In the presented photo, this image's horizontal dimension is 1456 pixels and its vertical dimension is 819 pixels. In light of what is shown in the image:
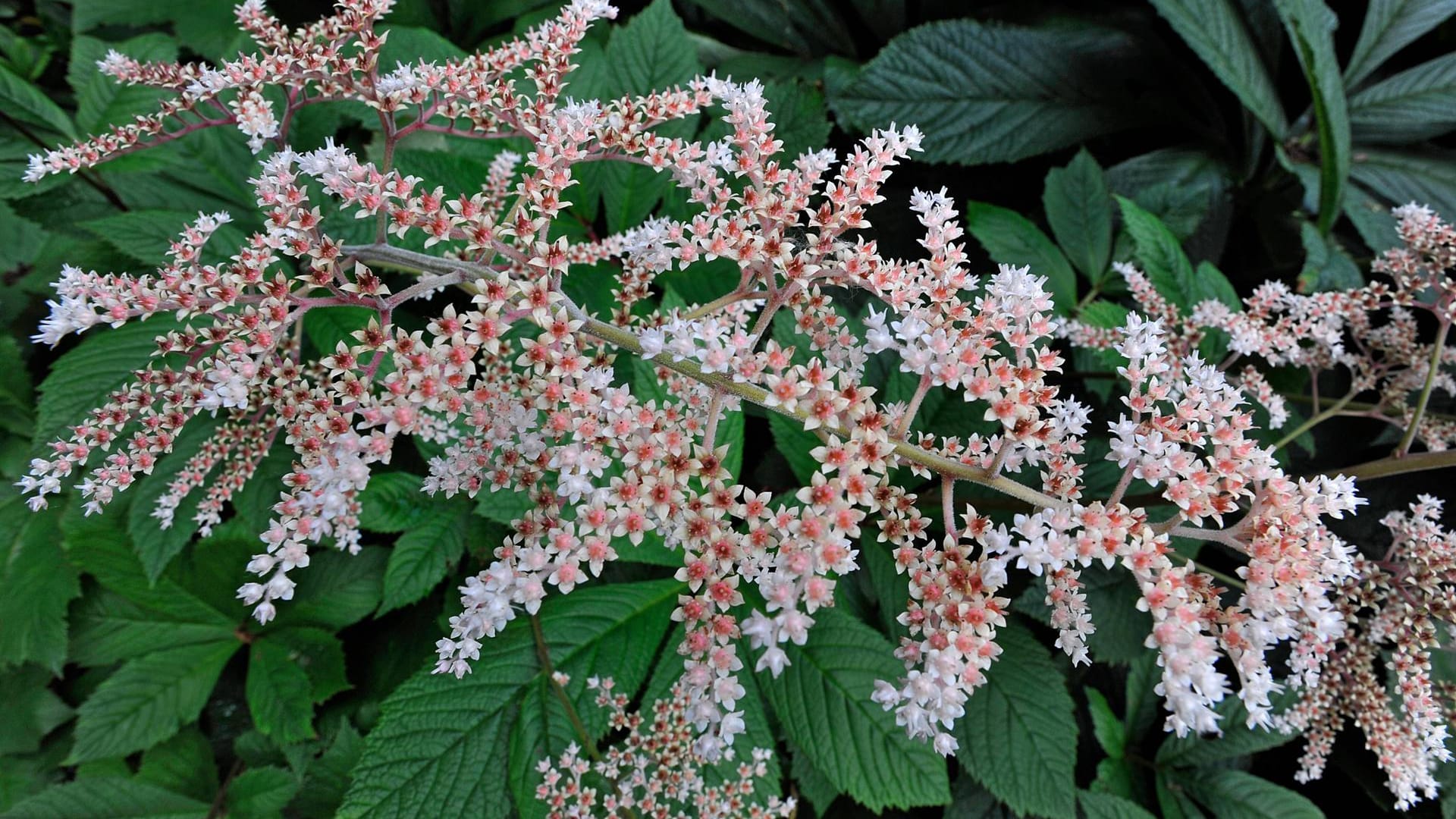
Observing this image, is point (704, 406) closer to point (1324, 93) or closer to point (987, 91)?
point (987, 91)

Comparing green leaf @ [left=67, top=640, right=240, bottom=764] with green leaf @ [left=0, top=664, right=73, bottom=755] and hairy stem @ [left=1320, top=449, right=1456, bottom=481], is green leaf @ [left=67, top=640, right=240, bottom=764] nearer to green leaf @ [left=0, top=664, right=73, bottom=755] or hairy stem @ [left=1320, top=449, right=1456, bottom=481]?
green leaf @ [left=0, top=664, right=73, bottom=755]

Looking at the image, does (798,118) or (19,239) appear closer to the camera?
(798,118)

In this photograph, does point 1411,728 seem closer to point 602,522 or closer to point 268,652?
point 602,522

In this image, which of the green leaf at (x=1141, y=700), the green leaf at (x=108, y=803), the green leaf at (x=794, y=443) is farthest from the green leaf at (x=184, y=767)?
the green leaf at (x=1141, y=700)

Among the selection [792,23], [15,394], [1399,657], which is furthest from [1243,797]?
[15,394]

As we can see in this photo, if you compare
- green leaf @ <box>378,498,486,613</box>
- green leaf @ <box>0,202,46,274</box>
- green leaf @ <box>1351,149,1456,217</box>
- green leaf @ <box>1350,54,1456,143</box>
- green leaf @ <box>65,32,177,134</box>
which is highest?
green leaf @ <box>65,32,177,134</box>

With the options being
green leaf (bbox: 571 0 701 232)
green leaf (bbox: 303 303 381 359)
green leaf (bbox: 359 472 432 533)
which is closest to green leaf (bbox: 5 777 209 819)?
green leaf (bbox: 359 472 432 533)
